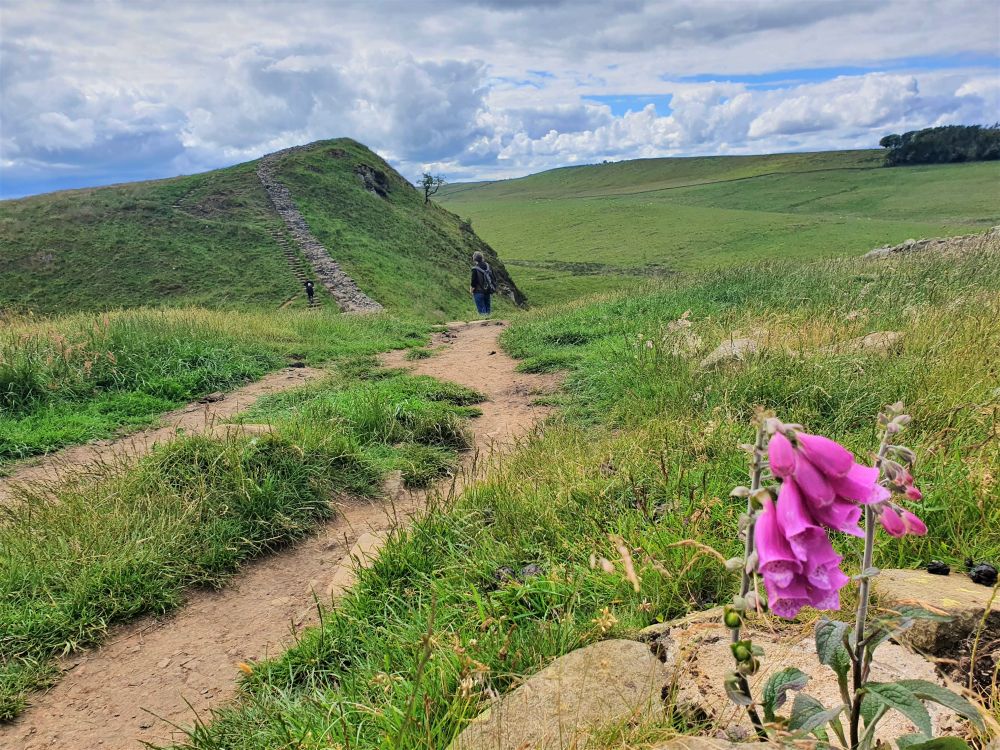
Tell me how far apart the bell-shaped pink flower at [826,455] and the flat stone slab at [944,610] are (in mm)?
1242

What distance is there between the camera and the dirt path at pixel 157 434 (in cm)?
588

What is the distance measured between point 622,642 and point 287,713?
151 cm

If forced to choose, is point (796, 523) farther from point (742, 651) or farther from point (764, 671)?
point (764, 671)

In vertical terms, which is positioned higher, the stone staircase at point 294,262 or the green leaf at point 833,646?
the stone staircase at point 294,262

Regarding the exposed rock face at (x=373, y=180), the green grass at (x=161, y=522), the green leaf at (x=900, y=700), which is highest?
the exposed rock face at (x=373, y=180)

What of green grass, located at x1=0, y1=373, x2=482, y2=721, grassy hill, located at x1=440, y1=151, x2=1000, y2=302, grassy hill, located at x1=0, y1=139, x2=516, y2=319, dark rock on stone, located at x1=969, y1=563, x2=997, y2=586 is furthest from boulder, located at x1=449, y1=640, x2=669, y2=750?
grassy hill, located at x1=440, y1=151, x2=1000, y2=302

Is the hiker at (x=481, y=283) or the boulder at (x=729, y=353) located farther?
the hiker at (x=481, y=283)

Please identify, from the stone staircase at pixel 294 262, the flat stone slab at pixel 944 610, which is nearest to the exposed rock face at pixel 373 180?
the stone staircase at pixel 294 262

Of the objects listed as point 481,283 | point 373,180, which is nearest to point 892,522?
point 481,283

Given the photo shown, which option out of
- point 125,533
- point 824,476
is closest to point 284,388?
point 125,533

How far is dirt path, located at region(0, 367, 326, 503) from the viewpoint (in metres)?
5.88

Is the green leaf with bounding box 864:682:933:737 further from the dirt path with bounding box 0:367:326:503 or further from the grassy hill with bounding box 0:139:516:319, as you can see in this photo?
the grassy hill with bounding box 0:139:516:319

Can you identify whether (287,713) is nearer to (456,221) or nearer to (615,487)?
(615,487)

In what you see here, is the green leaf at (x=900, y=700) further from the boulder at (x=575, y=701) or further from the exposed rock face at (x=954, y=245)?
the exposed rock face at (x=954, y=245)
